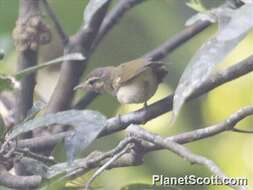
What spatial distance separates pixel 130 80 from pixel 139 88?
0.20 feet

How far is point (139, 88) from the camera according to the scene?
5.08 ft

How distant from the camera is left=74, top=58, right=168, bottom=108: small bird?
1483mm

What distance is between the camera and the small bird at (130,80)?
1.48m

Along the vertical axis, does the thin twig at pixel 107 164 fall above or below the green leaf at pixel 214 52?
below

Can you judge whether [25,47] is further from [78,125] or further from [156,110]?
[78,125]

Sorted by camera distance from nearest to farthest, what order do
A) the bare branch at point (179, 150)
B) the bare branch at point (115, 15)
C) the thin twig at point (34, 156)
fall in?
the bare branch at point (179, 150), the thin twig at point (34, 156), the bare branch at point (115, 15)

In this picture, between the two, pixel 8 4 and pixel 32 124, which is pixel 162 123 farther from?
pixel 32 124

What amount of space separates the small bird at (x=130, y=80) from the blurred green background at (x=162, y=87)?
0.14 metres

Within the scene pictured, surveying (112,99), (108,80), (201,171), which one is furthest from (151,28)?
(201,171)

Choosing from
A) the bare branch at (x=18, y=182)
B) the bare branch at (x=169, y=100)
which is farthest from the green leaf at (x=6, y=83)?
the bare branch at (x=169, y=100)

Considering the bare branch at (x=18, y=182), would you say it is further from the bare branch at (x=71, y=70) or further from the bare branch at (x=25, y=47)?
the bare branch at (x=71, y=70)

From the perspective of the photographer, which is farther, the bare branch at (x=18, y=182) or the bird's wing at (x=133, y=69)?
the bird's wing at (x=133, y=69)

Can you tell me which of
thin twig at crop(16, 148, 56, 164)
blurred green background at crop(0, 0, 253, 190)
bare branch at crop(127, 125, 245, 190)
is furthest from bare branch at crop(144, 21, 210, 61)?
bare branch at crop(127, 125, 245, 190)

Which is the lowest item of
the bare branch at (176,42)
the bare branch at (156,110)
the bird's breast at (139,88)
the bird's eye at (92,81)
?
the bare branch at (156,110)
